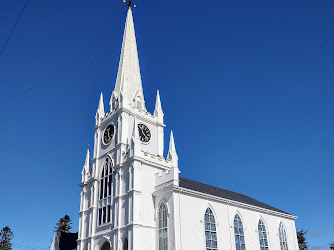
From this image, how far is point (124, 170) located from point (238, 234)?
14837mm

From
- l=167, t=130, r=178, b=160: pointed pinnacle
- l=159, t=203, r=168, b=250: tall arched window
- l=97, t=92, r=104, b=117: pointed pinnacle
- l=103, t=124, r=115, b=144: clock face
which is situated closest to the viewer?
l=159, t=203, r=168, b=250: tall arched window

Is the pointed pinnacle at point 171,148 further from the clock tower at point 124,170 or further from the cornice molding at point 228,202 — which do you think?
the cornice molding at point 228,202

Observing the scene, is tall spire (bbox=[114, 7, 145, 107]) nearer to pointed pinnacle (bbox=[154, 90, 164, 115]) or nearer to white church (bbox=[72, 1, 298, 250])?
white church (bbox=[72, 1, 298, 250])

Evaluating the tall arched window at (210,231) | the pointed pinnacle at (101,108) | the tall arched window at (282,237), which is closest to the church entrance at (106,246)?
the tall arched window at (210,231)

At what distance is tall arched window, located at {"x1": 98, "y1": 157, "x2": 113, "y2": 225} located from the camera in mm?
38322

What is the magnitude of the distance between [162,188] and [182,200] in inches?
96.6

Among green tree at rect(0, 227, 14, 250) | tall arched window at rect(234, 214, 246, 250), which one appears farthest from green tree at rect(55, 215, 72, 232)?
tall arched window at rect(234, 214, 246, 250)

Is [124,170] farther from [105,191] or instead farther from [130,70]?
[130,70]

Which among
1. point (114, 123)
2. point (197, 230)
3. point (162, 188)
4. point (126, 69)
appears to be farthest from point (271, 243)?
point (126, 69)

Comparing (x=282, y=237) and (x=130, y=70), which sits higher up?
(x=130, y=70)

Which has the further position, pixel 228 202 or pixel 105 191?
pixel 105 191

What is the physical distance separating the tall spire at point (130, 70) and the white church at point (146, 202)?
0.16 meters

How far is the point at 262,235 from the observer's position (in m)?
42.0

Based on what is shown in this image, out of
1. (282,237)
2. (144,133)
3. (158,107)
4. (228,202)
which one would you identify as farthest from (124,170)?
(282,237)
